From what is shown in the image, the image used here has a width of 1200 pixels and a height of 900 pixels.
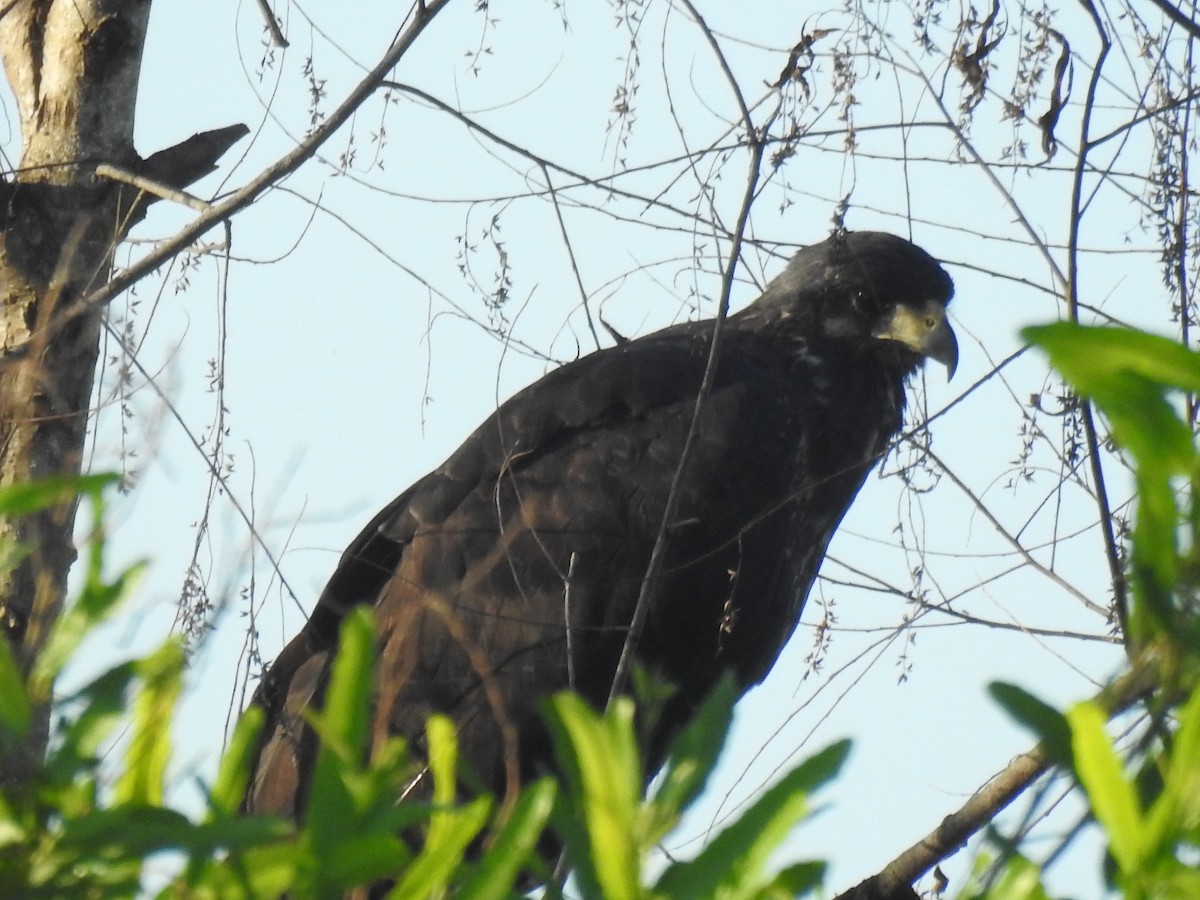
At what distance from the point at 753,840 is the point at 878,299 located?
184 inches

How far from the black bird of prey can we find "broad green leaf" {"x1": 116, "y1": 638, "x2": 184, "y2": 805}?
327 centimetres

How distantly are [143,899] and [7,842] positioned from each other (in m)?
0.13

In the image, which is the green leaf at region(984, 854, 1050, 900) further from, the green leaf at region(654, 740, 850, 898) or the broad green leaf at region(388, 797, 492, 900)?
the broad green leaf at region(388, 797, 492, 900)

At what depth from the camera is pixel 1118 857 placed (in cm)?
110

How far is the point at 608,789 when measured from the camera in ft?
3.93

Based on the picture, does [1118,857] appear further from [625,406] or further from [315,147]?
[625,406]

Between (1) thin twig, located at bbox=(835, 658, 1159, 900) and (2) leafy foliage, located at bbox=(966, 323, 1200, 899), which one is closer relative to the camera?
(2) leafy foliage, located at bbox=(966, 323, 1200, 899)

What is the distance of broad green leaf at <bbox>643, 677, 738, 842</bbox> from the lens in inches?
49.3

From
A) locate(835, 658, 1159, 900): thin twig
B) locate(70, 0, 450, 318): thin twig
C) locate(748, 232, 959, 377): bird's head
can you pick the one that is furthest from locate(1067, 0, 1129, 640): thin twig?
A: locate(748, 232, 959, 377): bird's head

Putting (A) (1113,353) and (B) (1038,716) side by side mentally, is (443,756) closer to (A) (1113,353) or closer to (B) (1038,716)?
(B) (1038,716)

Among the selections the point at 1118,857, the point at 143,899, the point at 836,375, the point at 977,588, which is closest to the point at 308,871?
the point at 143,899

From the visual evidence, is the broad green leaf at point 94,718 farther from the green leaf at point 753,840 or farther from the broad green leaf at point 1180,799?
the broad green leaf at point 1180,799

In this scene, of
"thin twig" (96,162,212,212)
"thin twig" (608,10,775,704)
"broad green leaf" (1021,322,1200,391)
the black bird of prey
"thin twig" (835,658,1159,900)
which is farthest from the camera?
the black bird of prey

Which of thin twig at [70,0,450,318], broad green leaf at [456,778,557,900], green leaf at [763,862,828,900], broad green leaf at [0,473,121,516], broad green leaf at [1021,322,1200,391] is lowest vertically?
green leaf at [763,862,828,900]
